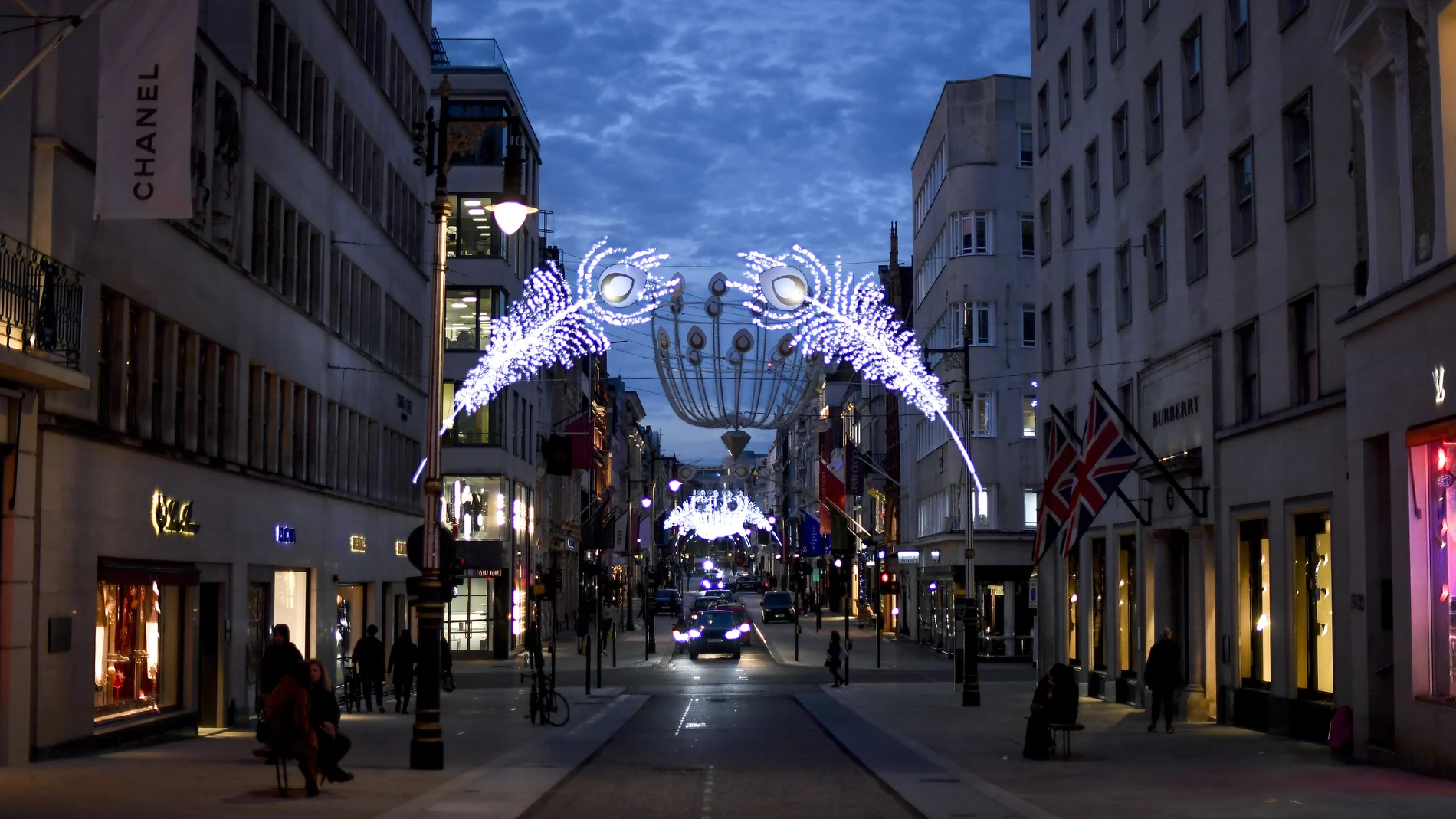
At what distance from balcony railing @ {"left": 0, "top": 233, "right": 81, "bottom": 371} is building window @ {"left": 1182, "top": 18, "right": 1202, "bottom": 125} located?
2213cm

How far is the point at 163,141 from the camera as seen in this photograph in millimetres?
20094

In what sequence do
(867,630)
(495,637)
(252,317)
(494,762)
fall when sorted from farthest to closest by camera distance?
(867,630)
(495,637)
(252,317)
(494,762)

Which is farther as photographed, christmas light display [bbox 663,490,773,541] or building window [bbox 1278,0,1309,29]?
christmas light display [bbox 663,490,773,541]

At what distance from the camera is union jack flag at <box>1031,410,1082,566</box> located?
104ft

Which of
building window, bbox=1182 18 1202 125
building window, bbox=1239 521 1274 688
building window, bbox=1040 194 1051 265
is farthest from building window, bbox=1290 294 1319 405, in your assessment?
building window, bbox=1040 194 1051 265

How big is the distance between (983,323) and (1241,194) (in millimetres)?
33556

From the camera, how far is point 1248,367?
98.8 feet

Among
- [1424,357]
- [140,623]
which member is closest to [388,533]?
[140,623]

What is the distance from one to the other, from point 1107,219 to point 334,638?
2114 centimetres

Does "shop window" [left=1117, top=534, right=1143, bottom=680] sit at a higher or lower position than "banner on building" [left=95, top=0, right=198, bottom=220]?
lower

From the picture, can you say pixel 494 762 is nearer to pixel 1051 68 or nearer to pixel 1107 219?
pixel 1107 219

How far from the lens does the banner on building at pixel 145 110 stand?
19.9m

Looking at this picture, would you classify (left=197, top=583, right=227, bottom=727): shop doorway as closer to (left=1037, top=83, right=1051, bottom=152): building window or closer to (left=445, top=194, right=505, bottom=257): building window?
(left=1037, top=83, right=1051, bottom=152): building window

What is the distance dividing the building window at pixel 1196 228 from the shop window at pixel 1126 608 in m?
7.13
